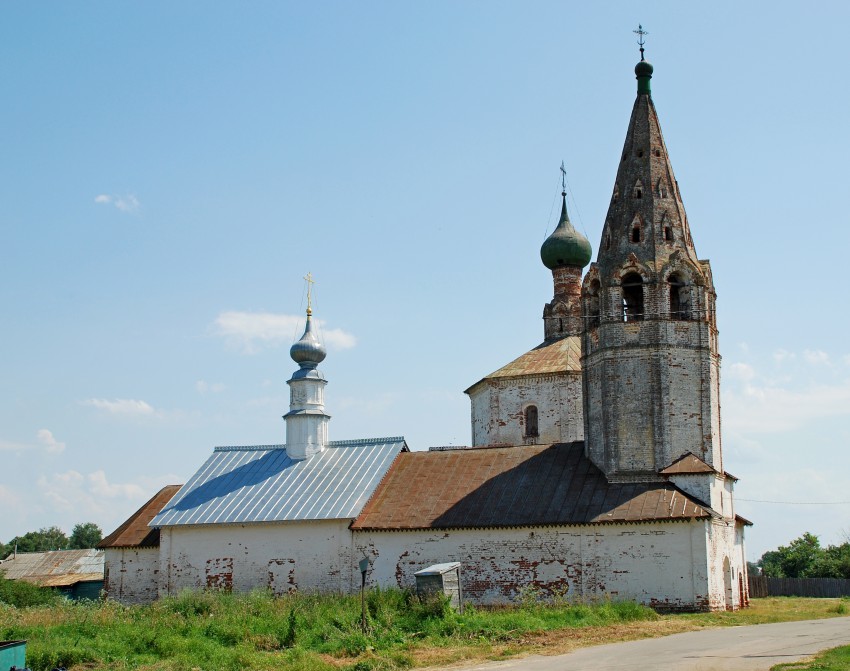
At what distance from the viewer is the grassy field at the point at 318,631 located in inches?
665

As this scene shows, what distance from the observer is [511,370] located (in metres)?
31.5

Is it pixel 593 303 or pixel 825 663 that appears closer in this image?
pixel 825 663

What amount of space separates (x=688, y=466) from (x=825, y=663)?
1103cm

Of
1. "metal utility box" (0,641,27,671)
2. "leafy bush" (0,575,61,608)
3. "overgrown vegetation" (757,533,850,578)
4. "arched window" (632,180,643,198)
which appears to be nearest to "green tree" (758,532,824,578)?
"overgrown vegetation" (757,533,850,578)

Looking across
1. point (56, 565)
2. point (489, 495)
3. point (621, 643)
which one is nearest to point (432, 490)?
point (489, 495)

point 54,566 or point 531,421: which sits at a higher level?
point 531,421

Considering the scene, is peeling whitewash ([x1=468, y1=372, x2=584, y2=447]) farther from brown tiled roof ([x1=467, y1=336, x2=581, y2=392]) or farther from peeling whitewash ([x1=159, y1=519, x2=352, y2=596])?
peeling whitewash ([x1=159, y1=519, x2=352, y2=596])

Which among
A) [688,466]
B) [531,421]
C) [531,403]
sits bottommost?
[688,466]

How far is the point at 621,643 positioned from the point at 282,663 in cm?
589

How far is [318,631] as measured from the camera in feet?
62.2

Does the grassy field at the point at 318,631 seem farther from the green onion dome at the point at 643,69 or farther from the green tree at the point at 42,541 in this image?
the green tree at the point at 42,541

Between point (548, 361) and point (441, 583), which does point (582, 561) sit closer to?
point (441, 583)

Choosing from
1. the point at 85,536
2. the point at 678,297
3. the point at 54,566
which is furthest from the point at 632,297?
the point at 85,536

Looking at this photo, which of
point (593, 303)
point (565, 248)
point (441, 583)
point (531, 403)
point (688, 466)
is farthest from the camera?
point (565, 248)
